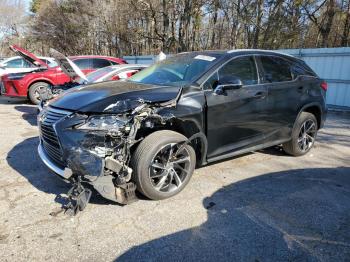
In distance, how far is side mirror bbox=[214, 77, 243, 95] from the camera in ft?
13.5

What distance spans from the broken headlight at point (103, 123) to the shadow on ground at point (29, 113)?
509 centimetres

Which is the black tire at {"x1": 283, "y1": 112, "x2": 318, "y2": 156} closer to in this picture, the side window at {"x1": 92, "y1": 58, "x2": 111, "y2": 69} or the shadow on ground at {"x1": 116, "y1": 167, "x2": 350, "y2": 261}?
the shadow on ground at {"x1": 116, "y1": 167, "x2": 350, "y2": 261}

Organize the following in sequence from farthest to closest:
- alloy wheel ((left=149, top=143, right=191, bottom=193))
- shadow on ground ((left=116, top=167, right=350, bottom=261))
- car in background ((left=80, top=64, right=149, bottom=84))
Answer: car in background ((left=80, top=64, right=149, bottom=84)), alloy wheel ((left=149, top=143, right=191, bottom=193)), shadow on ground ((left=116, top=167, right=350, bottom=261))

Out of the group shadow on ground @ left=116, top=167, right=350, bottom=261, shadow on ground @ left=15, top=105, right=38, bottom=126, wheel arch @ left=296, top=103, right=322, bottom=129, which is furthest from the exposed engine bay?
shadow on ground @ left=15, top=105, right=38, bottom=126

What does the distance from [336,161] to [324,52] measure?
6.79 metres

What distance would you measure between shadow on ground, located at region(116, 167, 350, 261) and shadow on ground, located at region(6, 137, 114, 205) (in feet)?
3.78

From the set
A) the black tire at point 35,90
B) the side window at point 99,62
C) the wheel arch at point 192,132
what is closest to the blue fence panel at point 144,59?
the side window at point 99,62

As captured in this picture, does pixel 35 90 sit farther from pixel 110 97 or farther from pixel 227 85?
pixel 227 85

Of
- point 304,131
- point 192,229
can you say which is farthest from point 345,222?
point 304,131

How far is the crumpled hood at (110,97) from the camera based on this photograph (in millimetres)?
3494

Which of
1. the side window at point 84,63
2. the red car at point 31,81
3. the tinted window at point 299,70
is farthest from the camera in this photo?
the side window at point 84,63

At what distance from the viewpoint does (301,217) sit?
3.53 meters

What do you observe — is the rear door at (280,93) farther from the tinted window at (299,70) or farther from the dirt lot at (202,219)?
the dirt lot at (202,219)

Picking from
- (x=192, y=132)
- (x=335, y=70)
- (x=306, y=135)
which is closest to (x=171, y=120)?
(x=192, y=132)
